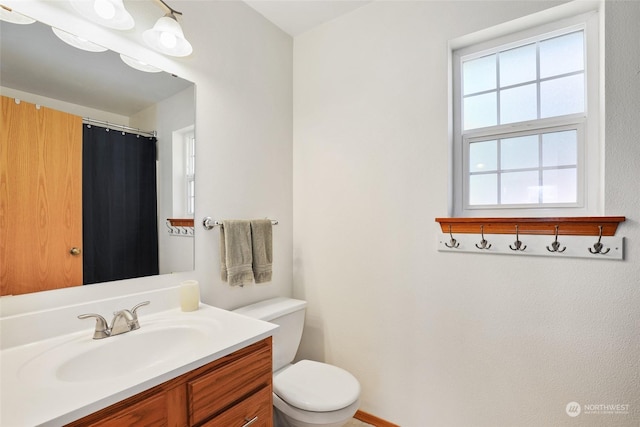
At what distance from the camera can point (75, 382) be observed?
0.75 m

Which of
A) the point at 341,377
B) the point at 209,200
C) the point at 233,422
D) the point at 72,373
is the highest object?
the point at 209,200

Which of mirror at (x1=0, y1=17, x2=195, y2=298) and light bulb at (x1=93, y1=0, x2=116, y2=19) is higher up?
light bulb at (x1=93, y1=0, x2=116, y2=19)

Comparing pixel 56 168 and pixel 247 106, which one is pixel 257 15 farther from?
pixel 56 168

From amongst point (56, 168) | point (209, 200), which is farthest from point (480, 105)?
point (56, 168)

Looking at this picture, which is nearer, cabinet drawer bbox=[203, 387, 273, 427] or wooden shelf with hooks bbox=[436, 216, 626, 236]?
cabinet drawer bbox=[203, 387, 273, 427]

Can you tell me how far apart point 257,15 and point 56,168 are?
4.65 feet

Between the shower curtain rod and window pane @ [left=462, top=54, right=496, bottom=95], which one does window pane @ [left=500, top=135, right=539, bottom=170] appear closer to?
window pane @ [left=462, top=54, right=496, bottom=95]

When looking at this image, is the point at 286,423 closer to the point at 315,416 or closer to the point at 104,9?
the point at 315,416

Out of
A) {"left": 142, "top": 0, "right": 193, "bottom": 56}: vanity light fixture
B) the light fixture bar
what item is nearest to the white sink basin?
{"left": 142, "top": 0, "right": 193, "bottom": 56}: vanity light fixture

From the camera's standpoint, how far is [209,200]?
4.94 ft

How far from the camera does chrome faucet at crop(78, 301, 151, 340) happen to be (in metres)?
1.02

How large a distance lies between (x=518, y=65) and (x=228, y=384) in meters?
1.94

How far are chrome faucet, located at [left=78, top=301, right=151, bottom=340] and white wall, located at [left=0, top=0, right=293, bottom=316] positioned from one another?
0.14 m

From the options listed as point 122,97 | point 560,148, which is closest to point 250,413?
point 122,97
